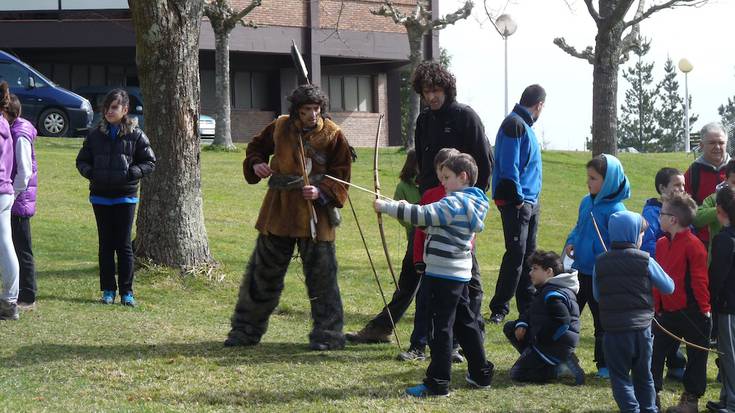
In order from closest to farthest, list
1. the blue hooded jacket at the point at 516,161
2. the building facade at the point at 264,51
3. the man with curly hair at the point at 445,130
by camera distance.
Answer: the man with curly hair at the point at 445,130, the blue hooded jacket at the point at 516,161, the building facade at the point at 264,51

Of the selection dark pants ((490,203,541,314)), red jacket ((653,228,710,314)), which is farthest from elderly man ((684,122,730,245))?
red jacket ((653,228,710,314))

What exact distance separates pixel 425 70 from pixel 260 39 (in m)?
29.1

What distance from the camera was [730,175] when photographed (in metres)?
7.57

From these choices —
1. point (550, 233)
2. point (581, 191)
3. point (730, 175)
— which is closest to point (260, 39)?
point (581, 191)

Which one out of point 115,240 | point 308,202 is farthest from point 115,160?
point 308,202

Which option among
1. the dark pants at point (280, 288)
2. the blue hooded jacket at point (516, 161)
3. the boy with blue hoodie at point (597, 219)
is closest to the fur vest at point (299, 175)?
the dark pants at point (280, 288)

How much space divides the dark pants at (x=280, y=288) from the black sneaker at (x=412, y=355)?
52cm

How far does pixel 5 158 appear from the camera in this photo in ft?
27.3

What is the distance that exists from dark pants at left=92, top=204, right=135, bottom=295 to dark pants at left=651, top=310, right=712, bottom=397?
4.67 m

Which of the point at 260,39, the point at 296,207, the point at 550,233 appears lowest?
the point at 550,233

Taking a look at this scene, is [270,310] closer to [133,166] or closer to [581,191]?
[133,166]

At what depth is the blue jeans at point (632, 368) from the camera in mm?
6270

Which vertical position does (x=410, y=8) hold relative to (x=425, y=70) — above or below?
above

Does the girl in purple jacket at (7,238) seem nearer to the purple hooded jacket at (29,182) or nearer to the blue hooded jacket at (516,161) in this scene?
the purple hooded jacket at (29,182)
